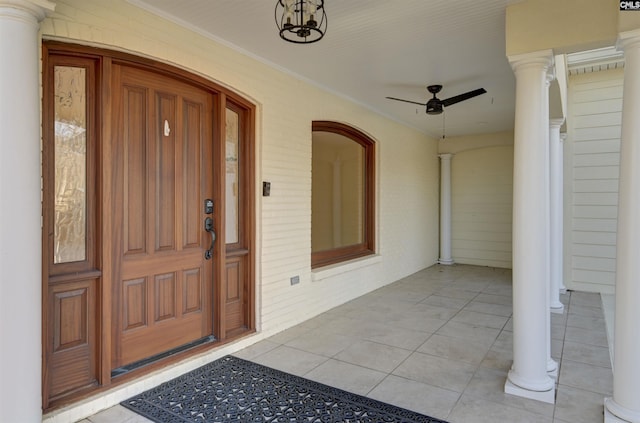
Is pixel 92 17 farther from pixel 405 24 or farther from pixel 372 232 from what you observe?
pixel 372 232

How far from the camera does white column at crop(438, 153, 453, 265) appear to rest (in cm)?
808

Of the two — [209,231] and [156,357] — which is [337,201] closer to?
[209,231]

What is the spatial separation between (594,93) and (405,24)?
4.22 m

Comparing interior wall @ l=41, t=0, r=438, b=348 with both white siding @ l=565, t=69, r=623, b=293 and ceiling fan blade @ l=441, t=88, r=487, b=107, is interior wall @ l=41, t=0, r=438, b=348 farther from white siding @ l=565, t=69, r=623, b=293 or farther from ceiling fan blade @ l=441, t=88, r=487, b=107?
white siding @ l=565, t=69, r=623, b=293

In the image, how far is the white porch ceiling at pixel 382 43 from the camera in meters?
2.72

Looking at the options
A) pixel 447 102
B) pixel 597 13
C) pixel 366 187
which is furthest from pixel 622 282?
pixel 366 187

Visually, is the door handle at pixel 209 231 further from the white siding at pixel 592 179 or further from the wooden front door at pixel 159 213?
the white siding at pixel 592 179

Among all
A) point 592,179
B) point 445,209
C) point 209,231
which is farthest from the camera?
point 445,209

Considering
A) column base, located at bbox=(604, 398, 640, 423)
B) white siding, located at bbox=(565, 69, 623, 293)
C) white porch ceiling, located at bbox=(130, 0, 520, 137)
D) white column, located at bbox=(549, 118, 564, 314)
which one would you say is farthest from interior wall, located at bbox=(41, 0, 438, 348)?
column base, located at bbox=(604, 398, 640, 423)

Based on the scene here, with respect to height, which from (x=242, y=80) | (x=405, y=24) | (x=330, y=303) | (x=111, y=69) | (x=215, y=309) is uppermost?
(x=405, y=24)

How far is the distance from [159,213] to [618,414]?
3207 mm

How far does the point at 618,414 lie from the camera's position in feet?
7.21

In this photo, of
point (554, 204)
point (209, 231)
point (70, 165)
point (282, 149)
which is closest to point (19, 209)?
point (70, 165)

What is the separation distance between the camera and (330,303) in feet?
15.3
